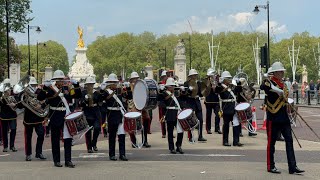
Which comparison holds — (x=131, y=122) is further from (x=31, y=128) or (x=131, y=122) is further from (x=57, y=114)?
(x=31, y=128)

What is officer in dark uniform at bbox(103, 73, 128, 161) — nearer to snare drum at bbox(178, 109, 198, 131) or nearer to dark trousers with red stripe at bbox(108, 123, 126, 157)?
dark trousers with red stripe at bbox(108, 123, 126, 157)

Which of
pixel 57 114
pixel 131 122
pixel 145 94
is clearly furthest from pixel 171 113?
pixel 57 114

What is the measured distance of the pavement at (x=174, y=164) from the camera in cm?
948

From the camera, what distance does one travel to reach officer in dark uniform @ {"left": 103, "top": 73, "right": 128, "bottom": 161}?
11.7 meters

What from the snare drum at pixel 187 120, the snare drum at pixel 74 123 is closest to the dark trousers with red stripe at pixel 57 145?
the snare drum at pixel 74 123

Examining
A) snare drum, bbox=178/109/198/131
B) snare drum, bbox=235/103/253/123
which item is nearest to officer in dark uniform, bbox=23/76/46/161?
snare drum, bbox=178/109/198/131

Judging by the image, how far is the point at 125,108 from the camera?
12688 mm

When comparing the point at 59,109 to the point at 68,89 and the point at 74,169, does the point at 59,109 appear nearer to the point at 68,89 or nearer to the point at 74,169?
the point at 68,89

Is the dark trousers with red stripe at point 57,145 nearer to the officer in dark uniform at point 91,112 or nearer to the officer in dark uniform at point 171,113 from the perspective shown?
the officer in dark uniform at point 91,112

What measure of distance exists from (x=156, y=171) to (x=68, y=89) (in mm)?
2808

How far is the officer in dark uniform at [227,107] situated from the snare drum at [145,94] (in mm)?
2408

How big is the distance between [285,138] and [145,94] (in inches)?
146

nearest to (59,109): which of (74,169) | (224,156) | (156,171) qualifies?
(74,169)

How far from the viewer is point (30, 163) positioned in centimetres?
1152
